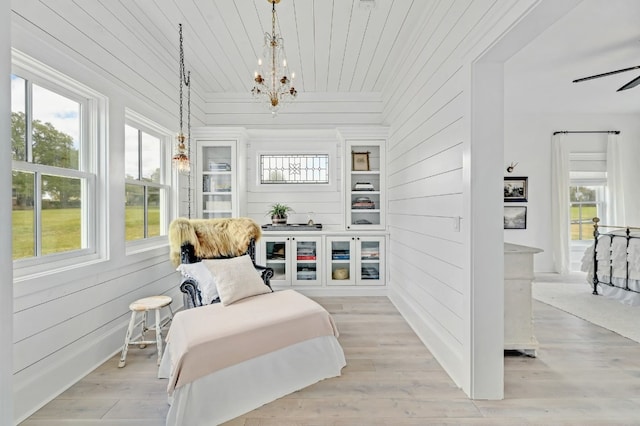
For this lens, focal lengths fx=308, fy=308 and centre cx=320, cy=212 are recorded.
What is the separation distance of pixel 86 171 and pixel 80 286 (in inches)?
33.9

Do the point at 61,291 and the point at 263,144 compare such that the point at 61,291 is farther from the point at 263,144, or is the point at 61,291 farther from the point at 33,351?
the point at 263,144

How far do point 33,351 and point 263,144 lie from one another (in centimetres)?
342

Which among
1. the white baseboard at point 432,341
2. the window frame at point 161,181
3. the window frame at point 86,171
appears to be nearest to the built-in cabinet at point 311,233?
the window frame at point 161,181

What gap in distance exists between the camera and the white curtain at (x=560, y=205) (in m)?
5.43

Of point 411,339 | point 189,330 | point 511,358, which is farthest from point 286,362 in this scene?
point 511,358

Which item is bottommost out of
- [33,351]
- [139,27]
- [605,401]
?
[605,401]

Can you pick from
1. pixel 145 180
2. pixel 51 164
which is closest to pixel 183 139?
pixel 145 180

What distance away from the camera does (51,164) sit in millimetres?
2080

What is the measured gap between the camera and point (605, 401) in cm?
195

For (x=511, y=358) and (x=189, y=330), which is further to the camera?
(x=511, y=358)

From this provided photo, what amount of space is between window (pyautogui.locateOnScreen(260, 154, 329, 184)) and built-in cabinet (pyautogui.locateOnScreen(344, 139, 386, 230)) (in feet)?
1.47

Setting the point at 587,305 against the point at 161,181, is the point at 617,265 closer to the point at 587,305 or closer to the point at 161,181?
the point at 587,305

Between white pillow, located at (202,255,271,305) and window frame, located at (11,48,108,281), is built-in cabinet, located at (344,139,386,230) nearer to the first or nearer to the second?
white pillow, located at (202,255,271,305)

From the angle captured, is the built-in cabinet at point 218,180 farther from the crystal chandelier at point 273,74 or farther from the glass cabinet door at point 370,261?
the glass cabinet door at point 370,261
